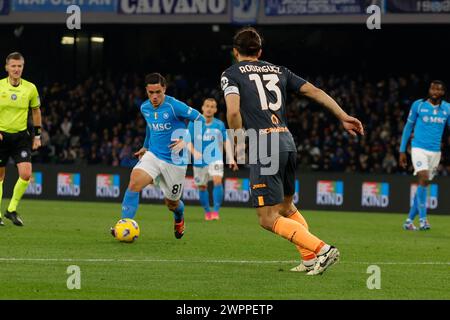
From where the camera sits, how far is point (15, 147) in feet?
50.0

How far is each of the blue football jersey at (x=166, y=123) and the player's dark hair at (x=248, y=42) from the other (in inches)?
159

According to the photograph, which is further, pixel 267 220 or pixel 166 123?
pixel 166 123

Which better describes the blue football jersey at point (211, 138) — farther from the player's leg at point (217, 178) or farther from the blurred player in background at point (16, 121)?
the blurred player in background at point (16, 121)

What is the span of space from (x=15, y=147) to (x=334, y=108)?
7.25 m

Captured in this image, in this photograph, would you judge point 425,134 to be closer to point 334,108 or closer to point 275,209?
point 334,108

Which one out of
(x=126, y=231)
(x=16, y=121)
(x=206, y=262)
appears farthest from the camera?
(x=16, y=121)

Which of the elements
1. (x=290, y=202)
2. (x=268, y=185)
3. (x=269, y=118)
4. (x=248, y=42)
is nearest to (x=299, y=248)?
(x=290, y=202)

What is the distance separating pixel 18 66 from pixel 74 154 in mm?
15490

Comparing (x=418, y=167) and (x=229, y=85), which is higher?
A: (x=229, y=85)

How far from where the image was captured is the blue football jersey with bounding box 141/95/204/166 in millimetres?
13477

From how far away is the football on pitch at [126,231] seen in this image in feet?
41.8

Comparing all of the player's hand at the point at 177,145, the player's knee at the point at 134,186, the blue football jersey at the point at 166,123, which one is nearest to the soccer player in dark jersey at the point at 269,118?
the player's hand at the point at 177,145

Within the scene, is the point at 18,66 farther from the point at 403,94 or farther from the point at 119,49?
the point at 119,49
